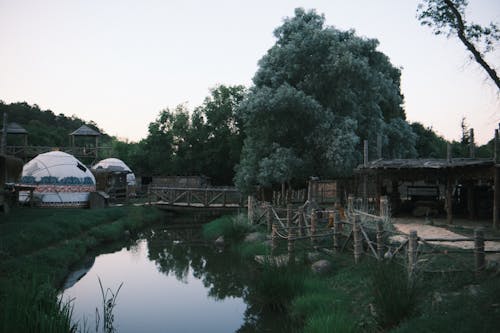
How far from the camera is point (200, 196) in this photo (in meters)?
30.2

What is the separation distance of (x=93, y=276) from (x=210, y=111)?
85.6ft

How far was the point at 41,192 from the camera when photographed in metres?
25.1

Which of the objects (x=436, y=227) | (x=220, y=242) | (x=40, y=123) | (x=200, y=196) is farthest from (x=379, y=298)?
(x=40, y=123)

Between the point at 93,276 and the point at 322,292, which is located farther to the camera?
the point at 93,276

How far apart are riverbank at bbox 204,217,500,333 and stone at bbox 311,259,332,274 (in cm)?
9

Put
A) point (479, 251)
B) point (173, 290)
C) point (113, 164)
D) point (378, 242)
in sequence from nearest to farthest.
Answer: point (479, 251)
point (378, 242)
point (173, 290)
point (113, 164)

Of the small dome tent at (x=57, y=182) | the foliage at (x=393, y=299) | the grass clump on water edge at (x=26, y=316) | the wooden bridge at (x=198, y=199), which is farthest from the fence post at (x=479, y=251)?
the small dome tent at (x=57, y=182)

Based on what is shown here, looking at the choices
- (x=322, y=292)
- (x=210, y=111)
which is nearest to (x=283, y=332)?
(x=322, y=292)

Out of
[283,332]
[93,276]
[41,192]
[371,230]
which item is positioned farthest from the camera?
[41,192]

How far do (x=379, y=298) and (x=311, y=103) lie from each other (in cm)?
1398

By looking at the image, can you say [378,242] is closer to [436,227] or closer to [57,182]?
[436,227]

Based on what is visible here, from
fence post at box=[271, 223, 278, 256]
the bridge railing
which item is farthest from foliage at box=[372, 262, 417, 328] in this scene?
the bridge railing

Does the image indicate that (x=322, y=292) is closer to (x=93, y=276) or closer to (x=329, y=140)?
(x=93, y=276)

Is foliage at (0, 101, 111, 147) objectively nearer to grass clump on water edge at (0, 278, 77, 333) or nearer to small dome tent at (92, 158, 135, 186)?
small dome tent at (92, 158, 135, 186)
